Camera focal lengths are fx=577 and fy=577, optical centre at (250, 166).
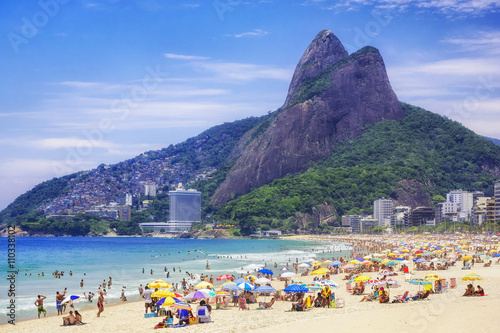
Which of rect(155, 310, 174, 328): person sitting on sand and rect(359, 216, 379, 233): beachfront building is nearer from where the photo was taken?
rect(155, 310, 174, 328): person sitting on sand

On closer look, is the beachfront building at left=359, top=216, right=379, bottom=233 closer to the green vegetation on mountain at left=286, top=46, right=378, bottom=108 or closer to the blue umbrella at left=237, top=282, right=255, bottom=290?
the green vegetation on mountain at left=286, top=46, right=378, bottom=108

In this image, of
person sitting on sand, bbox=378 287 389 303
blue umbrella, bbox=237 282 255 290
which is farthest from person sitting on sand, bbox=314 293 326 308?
blue umbrella, bbox=237 282 255 290

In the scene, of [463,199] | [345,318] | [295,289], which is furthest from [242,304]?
[463,199]

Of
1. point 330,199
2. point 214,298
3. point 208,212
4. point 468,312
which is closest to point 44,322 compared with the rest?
point 214,298

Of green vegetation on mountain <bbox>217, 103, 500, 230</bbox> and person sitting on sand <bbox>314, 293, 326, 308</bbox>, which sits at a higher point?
green vegetation on mountain <bbox>217, 103, 500, 230</bbox>

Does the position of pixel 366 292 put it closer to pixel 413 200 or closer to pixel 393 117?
pixel 413 200

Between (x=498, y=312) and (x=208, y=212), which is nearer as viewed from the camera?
(x=498, y=312)

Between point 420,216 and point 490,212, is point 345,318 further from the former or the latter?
point 420,216
